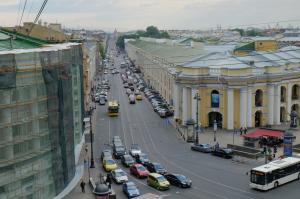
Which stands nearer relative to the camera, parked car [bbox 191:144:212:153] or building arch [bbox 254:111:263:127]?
parked car [bbox 191:144:212:153]

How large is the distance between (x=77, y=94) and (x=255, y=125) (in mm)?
25314

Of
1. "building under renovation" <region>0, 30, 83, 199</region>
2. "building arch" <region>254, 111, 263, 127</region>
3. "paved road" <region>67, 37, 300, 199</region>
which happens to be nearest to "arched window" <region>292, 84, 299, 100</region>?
"building arch" <region>254, 111, 263, 127</region>

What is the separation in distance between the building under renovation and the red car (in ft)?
24.2

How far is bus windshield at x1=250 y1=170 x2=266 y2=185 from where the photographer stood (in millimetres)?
38250

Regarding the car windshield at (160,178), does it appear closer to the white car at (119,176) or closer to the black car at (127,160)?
the white car at (119,176)

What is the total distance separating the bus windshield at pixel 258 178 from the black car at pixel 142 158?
1104cm

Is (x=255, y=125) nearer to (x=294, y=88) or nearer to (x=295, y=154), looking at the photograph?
(x=294, y=88)

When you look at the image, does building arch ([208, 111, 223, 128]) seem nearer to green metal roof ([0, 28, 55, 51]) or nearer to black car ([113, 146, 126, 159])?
black car ([113, 146, 126, 159])

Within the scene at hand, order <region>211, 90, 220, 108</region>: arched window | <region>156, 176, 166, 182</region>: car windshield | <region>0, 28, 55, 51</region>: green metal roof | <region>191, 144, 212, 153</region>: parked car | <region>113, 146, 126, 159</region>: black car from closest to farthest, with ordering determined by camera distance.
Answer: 1. <region>0, 28, 55, 51</region>: green metal roof
2. <region>156, 176, 166, 182</region>: car windshield
3. <region>113, 146, 126, 159</region>: black car
4. <region>191, 144, 212, 153</region>: parked car
5. <region>211, 90, 220, 108</region>: arched window

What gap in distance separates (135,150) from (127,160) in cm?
444

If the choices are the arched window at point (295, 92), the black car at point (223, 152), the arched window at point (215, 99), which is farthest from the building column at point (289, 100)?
the black car at point (223, 152)

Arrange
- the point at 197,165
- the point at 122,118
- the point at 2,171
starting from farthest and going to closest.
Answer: the point at 122,118, the point at 197,165, the point at 2,171

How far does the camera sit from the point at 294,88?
6994 cm

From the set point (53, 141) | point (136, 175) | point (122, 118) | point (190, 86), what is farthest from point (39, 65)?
point (122, 118)
